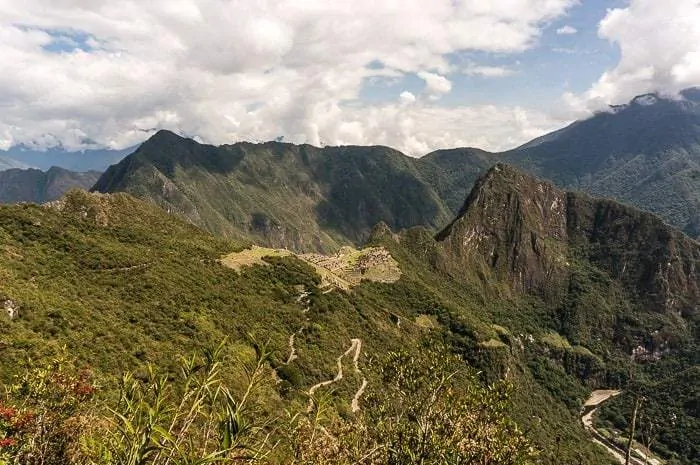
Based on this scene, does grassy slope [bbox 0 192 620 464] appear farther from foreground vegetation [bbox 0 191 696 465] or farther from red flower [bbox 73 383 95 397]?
red flower [bbox 73 383 95 397]

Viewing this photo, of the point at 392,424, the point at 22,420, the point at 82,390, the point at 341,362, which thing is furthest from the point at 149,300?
the point at 392,424

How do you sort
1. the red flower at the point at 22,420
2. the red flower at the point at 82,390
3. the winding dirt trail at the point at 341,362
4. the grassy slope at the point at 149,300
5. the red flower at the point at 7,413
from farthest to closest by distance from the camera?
the winding dirt trail at the point at 341,362 < the grassy slope at the point at 149,300 < the red flower at the point at 82,390 < the red flower at the point at 22,420 < the red flower at the point at 7,413

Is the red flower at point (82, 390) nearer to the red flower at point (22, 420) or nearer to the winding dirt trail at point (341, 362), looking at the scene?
the red flower at point (22, 420)

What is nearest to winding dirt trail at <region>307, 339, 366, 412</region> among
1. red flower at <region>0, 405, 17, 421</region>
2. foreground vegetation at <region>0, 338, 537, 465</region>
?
foreground vegetation at <region>0, 338, 537, 465</region>

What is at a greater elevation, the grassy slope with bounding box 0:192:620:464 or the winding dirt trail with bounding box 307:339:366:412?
the grassy slope with bounding box 0:192:620:464

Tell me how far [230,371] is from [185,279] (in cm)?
3757

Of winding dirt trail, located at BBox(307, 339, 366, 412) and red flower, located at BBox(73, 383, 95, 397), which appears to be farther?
winding dirt trail, located at BBox(307, 339, 366, 412)

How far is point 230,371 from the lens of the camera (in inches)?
2736

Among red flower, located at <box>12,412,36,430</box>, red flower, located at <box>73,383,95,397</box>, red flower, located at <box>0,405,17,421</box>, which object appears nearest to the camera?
red flower, located at <box>0,405,17,421</box>

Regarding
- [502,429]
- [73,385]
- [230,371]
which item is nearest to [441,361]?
[502,429]

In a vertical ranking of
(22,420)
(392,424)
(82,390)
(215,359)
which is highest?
(215,359)

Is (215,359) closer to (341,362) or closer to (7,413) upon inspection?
(7,413)

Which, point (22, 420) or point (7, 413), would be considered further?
point (22, 420)

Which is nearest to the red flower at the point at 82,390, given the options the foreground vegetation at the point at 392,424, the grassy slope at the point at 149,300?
the foreground vegetation at the point at 392,424
